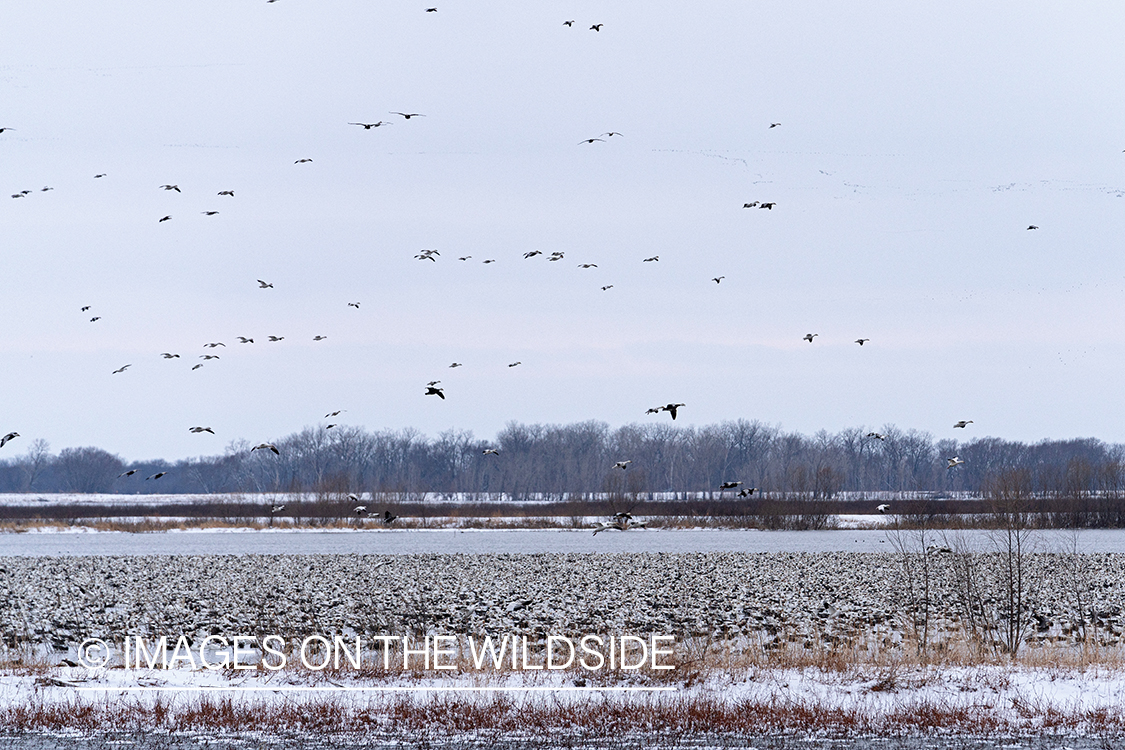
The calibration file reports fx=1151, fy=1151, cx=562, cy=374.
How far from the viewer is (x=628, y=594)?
3031cm

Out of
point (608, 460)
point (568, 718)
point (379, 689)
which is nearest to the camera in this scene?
point (568, 718)

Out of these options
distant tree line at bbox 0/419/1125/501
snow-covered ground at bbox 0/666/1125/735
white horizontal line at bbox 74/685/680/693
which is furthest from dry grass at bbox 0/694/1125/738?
distant tree line at bbox 0/419/1125/501

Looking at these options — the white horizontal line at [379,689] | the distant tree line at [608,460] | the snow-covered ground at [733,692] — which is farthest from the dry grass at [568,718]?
the distant tree line at [608,460]

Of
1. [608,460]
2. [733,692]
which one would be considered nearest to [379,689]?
[733,692]

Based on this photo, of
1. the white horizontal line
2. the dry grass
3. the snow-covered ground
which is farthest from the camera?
the white horizontal line

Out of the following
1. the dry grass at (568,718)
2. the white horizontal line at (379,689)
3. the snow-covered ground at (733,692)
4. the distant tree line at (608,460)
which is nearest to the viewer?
the dry grass at (568,718)

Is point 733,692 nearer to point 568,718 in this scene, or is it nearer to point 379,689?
point 568,718

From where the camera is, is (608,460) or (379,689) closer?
(379,689)

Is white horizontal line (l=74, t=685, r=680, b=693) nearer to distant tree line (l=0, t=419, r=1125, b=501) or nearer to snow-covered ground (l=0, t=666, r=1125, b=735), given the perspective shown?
snow-covered ground (l=0, t=666, r=1125, b=735)

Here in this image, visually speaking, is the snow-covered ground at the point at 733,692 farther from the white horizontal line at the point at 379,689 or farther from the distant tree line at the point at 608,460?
the distant tree line at the point at 608,460

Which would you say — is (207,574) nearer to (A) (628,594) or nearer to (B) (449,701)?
(A) (628,594)

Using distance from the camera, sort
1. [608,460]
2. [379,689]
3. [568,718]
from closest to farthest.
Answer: [568,718] → [379,689] → [608,460]

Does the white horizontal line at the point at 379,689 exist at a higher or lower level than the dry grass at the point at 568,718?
higher

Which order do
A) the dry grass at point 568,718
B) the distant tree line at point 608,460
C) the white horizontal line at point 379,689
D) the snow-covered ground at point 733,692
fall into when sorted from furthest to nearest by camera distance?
1. the distant tree line at point 608,460
2. the white horizontal line at point 379,689
3. the snow-covered ground at point 733,692
4. the dry grass at point 568,718
